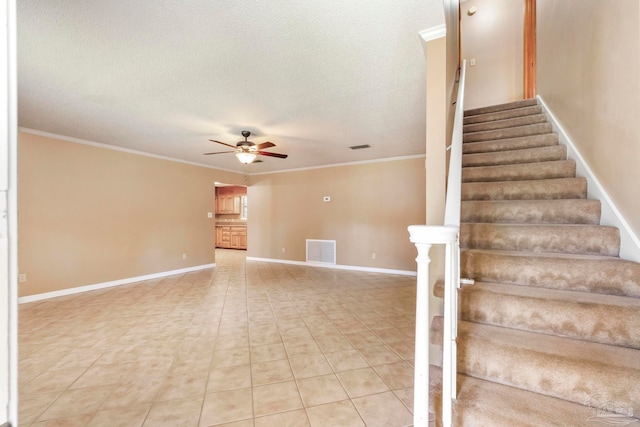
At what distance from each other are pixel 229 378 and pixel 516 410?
1802 millimetres

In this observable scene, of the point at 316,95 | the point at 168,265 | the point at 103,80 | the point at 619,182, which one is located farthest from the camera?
the point at 168,265

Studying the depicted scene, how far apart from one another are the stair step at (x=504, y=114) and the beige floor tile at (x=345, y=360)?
316 cm

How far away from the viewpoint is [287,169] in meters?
7.02

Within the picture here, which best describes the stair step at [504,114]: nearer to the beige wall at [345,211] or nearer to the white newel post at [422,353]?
the beige wall at [345,211]

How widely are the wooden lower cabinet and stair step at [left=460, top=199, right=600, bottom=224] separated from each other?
27.9 ft

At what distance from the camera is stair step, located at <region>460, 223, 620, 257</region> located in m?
1.75

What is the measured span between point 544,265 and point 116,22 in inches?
121

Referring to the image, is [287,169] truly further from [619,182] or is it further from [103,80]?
[619,182]

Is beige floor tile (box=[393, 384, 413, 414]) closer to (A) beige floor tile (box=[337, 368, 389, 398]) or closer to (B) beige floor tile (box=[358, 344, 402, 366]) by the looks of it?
(A) beige floor tile (box=[337, 368, 389, 398])

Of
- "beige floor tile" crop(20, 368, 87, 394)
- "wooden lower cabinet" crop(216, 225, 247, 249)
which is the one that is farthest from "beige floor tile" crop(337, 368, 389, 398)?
"wooden lower cabinet" crop(216, 225, 247, 249)

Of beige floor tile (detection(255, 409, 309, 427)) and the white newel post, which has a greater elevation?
the white newel post

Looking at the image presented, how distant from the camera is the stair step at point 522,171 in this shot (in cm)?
233

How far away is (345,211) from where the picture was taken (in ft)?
20.7

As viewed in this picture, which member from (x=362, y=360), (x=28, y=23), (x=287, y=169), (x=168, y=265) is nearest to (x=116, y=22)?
(x=28, y=23)
